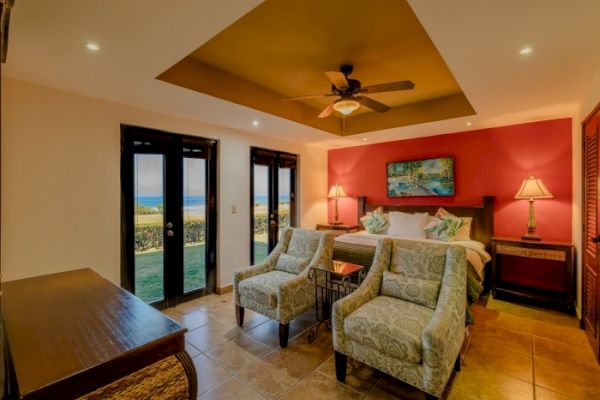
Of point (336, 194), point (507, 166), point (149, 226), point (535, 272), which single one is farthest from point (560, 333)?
point (149, 226)

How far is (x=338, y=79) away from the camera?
2.64 m

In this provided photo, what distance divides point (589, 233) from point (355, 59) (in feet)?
9.36

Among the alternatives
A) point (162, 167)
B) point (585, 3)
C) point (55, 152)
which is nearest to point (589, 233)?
point (585, 3)

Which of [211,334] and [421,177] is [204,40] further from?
[421,177]

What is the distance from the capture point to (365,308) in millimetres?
2234

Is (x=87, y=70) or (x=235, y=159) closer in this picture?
(x=87, y=70)

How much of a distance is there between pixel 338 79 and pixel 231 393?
2.72 metres

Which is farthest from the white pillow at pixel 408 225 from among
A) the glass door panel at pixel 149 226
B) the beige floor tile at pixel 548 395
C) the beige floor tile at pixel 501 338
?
the glass door panel at pixel 149 226

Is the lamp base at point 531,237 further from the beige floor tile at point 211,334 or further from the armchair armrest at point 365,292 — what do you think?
the beige floor tile at point 211,334

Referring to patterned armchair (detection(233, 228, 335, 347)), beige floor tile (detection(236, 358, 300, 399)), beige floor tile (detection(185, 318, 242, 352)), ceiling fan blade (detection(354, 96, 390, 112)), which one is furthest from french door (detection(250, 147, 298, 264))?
beige floor tile (detection(236, 358, 300, 399))

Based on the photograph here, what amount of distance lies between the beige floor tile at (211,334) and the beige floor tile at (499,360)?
2.19 meters

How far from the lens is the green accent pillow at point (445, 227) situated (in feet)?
13.5

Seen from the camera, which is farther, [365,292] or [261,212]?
[261,212]

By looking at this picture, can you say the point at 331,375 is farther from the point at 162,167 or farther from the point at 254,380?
the point at 162,167
